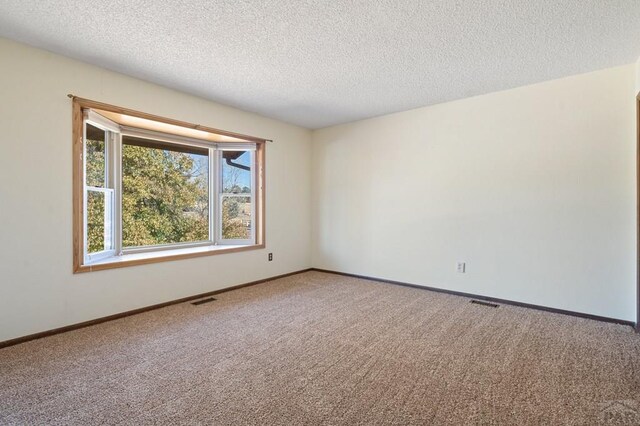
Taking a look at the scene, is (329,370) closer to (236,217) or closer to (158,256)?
(158,256)

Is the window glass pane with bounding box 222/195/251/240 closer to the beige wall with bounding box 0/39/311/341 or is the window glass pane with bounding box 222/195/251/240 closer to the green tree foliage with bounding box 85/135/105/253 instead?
the beige wall with bounding box 0/39/311/341

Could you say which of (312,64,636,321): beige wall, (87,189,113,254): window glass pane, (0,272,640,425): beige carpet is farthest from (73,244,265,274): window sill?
(312,64,636,321): beige wall

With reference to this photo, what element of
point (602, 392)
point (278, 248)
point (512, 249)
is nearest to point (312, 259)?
point (278, 248)

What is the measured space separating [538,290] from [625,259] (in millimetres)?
771

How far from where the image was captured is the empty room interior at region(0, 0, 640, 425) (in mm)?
1909

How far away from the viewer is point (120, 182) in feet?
11.5

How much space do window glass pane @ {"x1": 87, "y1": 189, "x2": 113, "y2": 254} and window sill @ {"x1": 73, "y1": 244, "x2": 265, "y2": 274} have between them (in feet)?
0.59

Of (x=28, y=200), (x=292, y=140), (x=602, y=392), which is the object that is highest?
(x=292, y=140)

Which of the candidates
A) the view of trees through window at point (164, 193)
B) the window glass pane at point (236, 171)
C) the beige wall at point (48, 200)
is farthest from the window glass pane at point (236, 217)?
the beige wall at point (48, 200)

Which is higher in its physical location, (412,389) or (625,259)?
(625,259)

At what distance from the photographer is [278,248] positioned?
4.76 meters

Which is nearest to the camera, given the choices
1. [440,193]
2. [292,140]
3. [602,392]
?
[602,392]

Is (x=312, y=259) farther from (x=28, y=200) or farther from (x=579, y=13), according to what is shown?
(x=579, y=13)

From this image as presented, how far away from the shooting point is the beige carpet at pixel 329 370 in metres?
1.64
